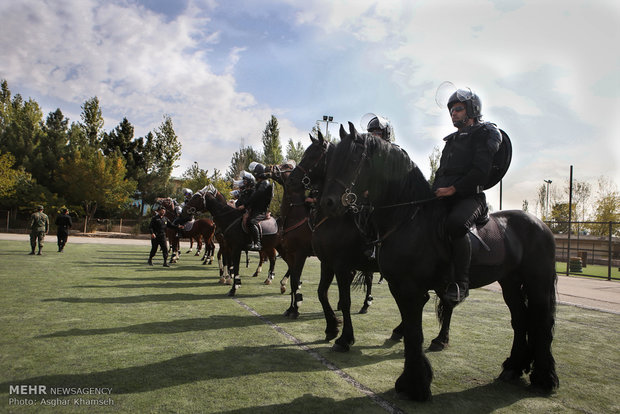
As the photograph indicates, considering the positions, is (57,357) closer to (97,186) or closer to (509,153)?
(509,153)

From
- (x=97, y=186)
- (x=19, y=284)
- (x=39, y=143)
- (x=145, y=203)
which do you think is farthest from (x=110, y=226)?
(x=19, y=284)

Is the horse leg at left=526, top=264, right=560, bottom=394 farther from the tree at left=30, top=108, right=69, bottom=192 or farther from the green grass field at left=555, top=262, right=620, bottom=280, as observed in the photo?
the tree at left=30, top=108, right=69, bottom=192

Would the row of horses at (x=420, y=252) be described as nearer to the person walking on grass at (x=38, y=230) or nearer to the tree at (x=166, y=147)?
the person walking on grass at (x=38, y=230)

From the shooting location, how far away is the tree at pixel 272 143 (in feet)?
182

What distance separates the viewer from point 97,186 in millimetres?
42062

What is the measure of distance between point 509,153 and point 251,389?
376 centimetres

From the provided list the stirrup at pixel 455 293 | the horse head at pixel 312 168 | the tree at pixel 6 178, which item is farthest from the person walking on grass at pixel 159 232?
the tree at pixel 6 178

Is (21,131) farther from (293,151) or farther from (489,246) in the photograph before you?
(489,246)

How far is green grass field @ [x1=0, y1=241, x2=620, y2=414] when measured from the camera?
3.61 meters

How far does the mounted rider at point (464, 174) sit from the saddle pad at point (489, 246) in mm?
198

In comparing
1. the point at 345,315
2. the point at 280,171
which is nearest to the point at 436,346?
Answer: the point at 345,315

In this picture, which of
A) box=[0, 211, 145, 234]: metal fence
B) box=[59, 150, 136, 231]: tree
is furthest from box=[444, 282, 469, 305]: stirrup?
box=[59, 150, 136, 231]: tree

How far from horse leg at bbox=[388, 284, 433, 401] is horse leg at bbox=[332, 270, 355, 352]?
4.85ft

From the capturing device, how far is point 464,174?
4.04m
